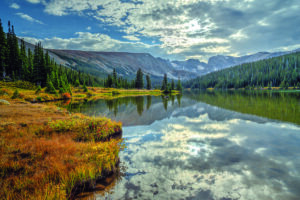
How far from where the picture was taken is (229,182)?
8055mm

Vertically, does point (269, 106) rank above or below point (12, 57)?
below

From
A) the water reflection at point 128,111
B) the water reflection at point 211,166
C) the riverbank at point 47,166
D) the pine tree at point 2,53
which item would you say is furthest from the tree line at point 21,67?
the water reflection at point 211,166

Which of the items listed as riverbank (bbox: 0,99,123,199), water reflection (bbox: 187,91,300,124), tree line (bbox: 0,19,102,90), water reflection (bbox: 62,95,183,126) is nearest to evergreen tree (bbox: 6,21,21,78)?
tree line (bbox: 0,19,102,90)

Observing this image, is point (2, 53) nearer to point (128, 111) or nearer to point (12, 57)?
point (12, 57)

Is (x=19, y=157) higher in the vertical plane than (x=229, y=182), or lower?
higher

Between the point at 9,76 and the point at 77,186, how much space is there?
84623 millimetres

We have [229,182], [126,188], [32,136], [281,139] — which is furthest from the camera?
[281,139]

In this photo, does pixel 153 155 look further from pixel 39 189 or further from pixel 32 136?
pixel 32 136

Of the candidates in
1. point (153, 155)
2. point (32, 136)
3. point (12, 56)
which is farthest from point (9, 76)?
point (153, 155)

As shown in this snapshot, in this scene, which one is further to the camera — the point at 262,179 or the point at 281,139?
the point at 281,139

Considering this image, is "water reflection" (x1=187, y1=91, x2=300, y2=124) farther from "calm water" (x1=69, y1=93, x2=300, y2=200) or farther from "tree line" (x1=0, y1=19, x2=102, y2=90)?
"tree line" (x1=0, y1=19, x2=102, y2=90)

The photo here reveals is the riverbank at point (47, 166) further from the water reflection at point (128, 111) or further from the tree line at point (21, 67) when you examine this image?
the tree line at point (21, 67)

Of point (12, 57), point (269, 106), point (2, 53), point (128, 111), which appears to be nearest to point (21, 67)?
point (12, 57)

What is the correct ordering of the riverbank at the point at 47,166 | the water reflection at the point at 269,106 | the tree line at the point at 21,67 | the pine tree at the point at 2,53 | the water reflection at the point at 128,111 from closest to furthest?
the riverbank at the point at 47,166, the water reflection at the point at 269,106, the water reflection at the point at 128,111, the pine tree at the point at 2,53, the tree line at the point at 21,67
